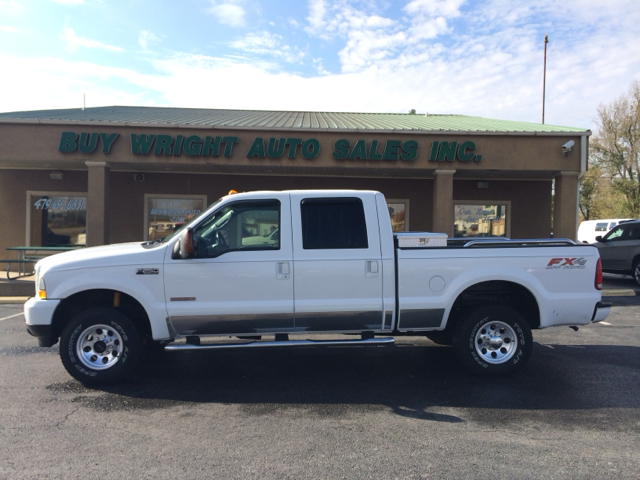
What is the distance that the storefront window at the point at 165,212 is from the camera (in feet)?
53.0

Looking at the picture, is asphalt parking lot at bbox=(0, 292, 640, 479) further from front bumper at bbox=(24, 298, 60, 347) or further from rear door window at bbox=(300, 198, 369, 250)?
rear door window at bbox=(300, 198, 369, 250)

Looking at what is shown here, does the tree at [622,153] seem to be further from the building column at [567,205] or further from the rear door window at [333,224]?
the rear door window at [333,224]

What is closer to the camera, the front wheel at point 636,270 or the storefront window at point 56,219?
the front wheel at point 636,270

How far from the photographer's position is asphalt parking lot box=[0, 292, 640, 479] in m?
3.73

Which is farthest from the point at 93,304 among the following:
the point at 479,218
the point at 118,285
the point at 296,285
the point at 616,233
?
the point at 616,233

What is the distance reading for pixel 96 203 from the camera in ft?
43.9

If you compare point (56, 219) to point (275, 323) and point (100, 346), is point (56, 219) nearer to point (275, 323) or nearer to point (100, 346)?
point (100, 346)

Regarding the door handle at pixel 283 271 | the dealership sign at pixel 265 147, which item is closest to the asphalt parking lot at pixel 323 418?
the door handle at pixel 283 271

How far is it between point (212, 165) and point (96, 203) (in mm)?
3152

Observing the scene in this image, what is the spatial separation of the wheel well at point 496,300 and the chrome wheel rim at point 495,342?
0.28 m

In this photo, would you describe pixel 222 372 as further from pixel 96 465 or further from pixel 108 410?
pixel 96 465

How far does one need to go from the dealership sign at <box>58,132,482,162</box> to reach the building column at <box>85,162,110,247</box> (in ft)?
1.68

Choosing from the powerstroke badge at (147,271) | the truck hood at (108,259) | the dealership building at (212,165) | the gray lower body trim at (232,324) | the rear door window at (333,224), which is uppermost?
the dealership building at (212,165)

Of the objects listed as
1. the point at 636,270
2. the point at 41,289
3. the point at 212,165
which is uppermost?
the point at 212,165
